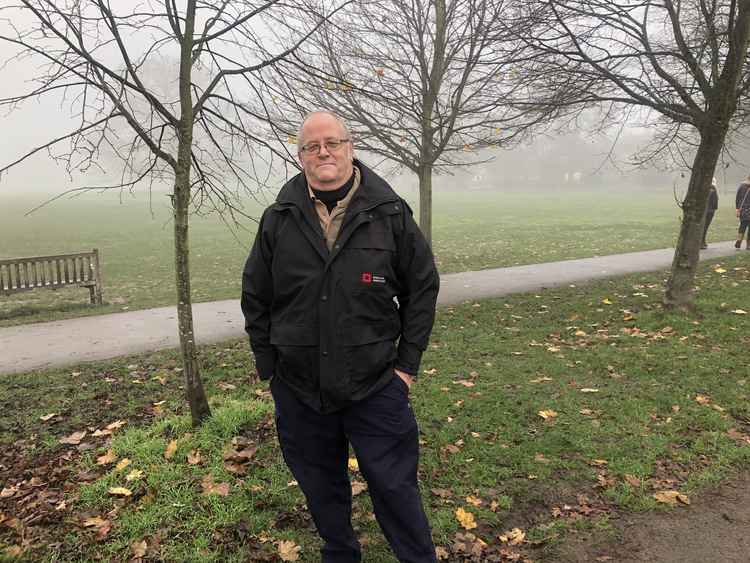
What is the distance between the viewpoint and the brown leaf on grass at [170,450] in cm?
374

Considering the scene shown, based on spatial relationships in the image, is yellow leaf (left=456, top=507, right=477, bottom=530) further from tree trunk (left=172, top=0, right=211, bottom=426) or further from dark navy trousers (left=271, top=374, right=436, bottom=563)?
tree trunk (left=172, top=0, right=211, bottom=426)

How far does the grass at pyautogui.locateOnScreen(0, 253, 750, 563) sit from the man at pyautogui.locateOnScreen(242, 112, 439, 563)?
82 cm

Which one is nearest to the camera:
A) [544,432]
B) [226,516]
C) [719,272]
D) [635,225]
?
[226,516]

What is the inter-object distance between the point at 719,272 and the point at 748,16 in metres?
4.84

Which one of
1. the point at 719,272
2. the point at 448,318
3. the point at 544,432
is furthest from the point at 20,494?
the point at 719,272

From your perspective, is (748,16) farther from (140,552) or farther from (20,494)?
(20,494)

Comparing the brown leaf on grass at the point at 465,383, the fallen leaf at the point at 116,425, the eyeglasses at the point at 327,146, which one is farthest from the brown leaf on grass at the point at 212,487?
the brown leaf on grass at the point at 465,383

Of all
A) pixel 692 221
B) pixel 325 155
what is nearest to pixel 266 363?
pixel 325 155

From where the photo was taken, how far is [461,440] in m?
3.99

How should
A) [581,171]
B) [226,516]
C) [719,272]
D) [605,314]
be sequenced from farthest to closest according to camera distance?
[581,171] → [719,272] → [605,314] → [226,516]

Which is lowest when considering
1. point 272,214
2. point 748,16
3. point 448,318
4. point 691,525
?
point 691,525

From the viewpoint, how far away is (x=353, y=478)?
3539 millimetres

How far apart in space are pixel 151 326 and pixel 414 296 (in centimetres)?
605

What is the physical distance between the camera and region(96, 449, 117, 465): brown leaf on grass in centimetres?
372
